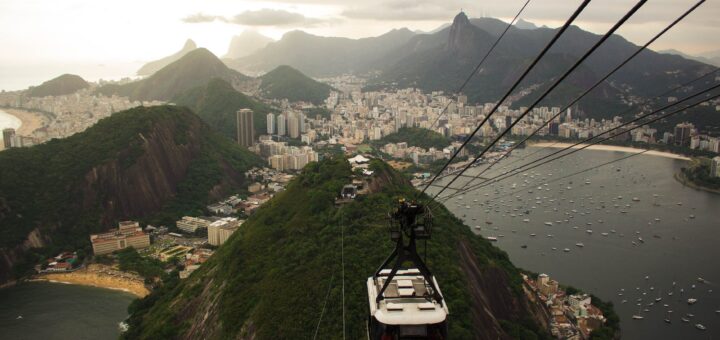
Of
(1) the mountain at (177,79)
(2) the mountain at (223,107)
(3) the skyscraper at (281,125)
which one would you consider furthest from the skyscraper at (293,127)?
(1) the mountain at (177,79)

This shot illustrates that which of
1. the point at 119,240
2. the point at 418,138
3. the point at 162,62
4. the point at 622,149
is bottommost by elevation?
the point at 119,240

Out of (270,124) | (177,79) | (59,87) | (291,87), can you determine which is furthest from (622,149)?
(59,87)

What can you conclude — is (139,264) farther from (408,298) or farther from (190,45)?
(190,45)

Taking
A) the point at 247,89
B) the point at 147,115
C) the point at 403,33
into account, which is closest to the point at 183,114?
the point at 147,115

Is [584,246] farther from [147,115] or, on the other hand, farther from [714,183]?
[147,115]

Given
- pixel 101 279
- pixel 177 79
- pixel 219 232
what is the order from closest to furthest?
1. pixel 101 279
2. pixel 219 232
3. pixel 177 79

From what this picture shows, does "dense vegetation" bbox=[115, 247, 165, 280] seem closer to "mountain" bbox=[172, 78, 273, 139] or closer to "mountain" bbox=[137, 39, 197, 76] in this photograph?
"mountain" bbox=[172, 78, 273, 139]

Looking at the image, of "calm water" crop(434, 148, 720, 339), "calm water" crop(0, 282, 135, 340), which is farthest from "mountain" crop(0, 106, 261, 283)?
"calm water" crop(434, 148, 720, 339)
